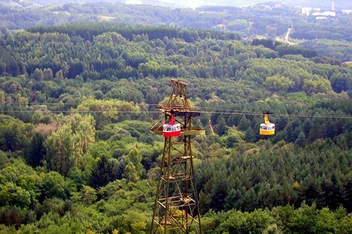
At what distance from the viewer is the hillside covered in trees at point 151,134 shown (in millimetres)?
51969

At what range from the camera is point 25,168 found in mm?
66438

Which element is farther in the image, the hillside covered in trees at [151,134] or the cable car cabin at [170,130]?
the hillside covered in trees at [151,134]

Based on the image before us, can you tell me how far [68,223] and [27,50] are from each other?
3587 inches

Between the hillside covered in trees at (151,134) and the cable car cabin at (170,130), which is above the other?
the cable car cabin at (170,130)

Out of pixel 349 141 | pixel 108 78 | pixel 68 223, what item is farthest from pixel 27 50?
pixel 68 223

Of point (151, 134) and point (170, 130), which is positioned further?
point (151, 134)

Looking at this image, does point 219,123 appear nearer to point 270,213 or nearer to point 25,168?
point 25,168

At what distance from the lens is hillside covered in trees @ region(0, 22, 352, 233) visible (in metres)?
52.0

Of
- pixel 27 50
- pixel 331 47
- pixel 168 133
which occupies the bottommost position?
pixel 331 47

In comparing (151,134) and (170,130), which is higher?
(170,130)

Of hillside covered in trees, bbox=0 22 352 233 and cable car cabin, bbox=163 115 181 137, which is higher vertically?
cable car cabin, bbox=163 115 181 137

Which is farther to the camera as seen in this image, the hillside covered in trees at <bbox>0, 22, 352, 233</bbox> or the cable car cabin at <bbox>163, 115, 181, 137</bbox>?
the hillside covered in trees at <bbox>0, 22, 352, 233</bbox>

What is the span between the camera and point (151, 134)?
8662cm

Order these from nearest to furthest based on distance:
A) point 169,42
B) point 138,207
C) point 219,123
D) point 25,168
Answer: point 138,207 → point 25,168 → point 219,123 → point 169,42
